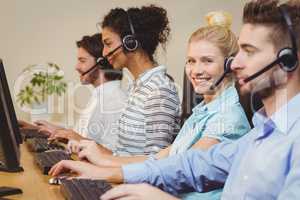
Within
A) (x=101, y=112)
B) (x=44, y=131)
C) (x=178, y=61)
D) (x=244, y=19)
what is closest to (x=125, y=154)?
Answer: (x=101, y=112)

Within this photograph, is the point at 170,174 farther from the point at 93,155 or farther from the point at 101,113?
the point at 101,113

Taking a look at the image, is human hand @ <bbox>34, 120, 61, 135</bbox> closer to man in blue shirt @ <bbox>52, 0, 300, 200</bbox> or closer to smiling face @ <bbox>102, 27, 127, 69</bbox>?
smiling face @ <bbox>102, 27, 127, 69</bbox>

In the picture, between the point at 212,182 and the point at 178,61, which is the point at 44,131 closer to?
the point at 212,182

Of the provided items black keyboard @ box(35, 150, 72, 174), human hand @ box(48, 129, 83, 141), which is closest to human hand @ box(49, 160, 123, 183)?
black keyboard @ box(35, 150, 72, 174)

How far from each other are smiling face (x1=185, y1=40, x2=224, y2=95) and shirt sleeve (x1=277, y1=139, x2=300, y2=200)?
774 millimetres

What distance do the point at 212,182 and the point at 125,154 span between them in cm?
81

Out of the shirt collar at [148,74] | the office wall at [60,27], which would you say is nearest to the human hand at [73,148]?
the shirt collar at [148,74]

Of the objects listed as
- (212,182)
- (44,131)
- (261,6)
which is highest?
(261,6)

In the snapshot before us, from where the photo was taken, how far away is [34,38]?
4.08 metres

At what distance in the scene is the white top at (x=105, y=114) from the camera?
2645 millimetres

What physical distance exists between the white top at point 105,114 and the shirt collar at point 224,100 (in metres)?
0.93

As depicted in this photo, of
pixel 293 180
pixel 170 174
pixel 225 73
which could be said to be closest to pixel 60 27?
pixel 225 73

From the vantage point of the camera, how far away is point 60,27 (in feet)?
13.5

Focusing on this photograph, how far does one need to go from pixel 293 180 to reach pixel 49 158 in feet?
3.70
